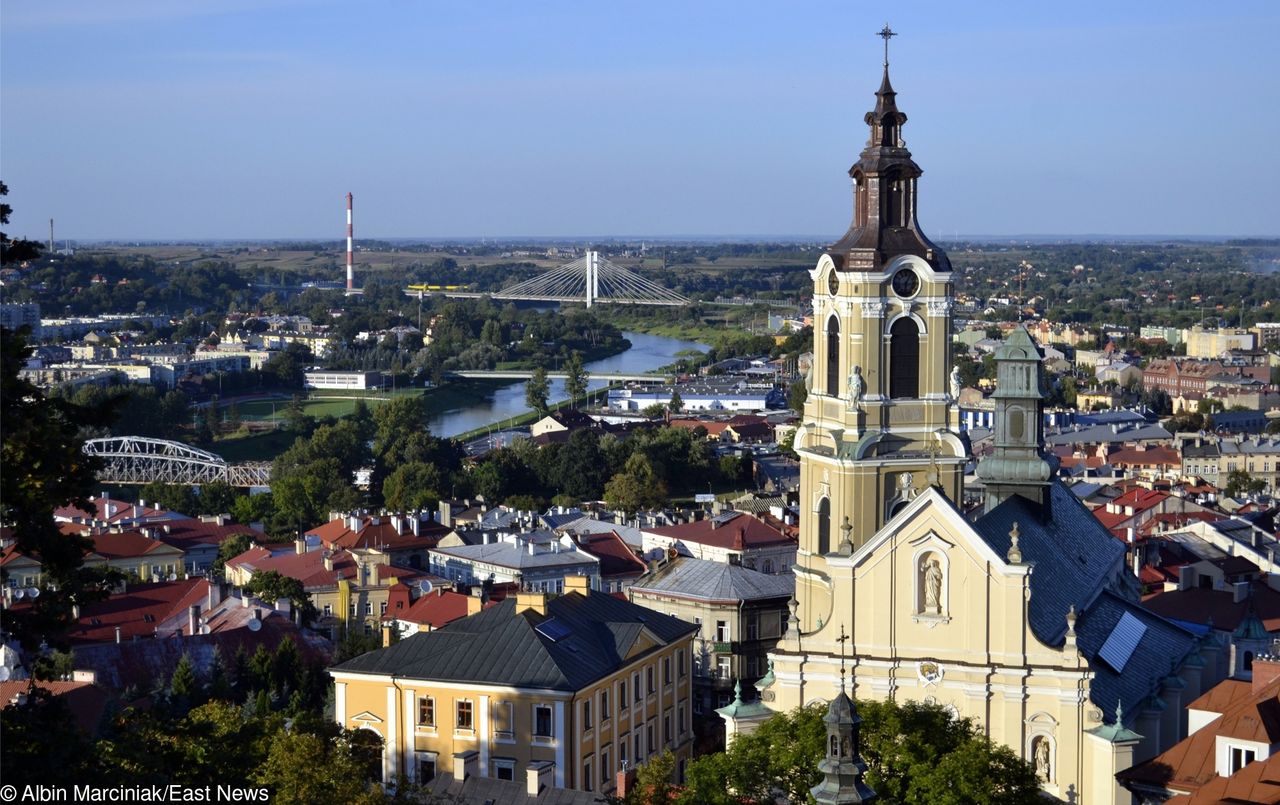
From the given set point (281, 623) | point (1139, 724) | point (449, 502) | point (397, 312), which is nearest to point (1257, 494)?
point (449, 502)

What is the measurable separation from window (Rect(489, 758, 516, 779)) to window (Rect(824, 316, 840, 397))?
6077mm

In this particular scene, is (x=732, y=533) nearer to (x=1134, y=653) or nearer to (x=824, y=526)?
(x=824, y=526)

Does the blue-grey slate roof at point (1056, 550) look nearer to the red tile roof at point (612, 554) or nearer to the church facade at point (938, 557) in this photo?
the church facade at point (938, 557)

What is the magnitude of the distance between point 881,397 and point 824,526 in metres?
1.74

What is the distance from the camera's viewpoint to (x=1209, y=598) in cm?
3092

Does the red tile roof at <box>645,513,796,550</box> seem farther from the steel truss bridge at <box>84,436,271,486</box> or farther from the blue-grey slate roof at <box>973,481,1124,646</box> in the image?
the steel truss bridge at <box>84,436,271,486</box>

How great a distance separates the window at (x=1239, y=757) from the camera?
19312 millimetres

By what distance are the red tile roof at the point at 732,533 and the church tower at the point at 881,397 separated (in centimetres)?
1996

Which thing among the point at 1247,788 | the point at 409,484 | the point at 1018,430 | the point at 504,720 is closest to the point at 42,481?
the point at 1247,788

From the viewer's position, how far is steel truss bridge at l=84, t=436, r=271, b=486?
242ft

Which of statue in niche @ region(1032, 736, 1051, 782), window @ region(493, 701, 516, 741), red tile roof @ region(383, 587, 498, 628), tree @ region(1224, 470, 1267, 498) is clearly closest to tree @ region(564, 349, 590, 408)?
tree @ region(1224, 470, 1267, 498)

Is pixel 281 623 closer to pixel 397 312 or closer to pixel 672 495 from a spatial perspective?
pixel 672 495

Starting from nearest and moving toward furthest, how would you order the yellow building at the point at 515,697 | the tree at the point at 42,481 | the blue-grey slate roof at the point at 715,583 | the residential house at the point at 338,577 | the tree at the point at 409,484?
the tree at the point at 42,481 < the yellow building at the point at 515,697 < the blue-grey slate roof at the point at 715,583 < the residential house at the point at 338,577 < the tree at the point at 409,484

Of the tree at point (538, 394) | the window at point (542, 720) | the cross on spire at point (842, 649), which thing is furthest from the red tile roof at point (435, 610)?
the tree at point (538, 394)
